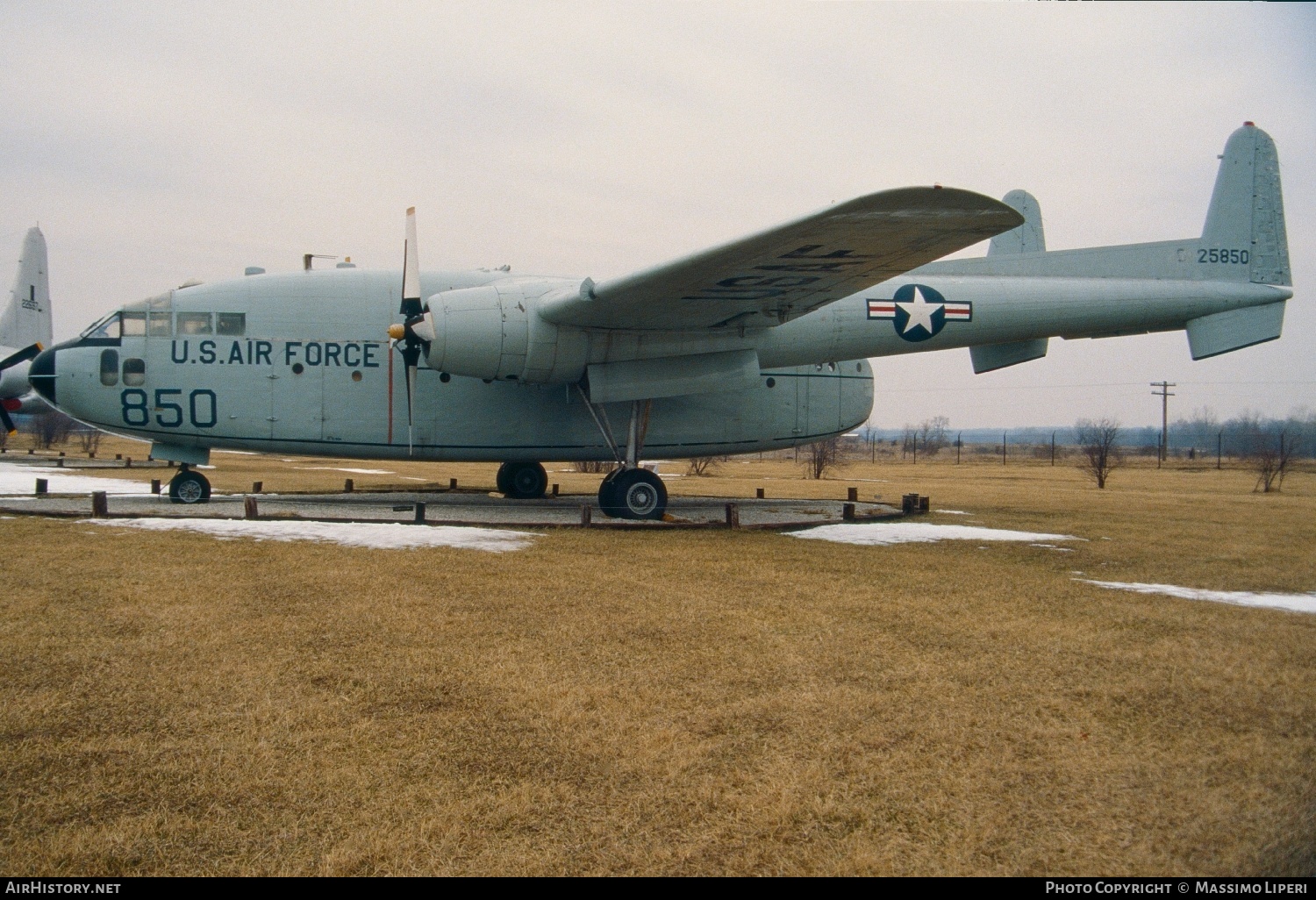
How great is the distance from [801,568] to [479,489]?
12.6m

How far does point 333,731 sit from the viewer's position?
4250 mm

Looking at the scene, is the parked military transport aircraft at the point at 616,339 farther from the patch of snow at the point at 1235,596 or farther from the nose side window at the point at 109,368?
the patch of snow at the point at 1235,596

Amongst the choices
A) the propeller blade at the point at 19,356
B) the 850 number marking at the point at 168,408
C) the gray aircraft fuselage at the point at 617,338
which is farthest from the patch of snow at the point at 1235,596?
the propeller blade at the point at 19,356

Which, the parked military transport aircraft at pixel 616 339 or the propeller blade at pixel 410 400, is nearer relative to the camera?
the parked military transport aircraft at pixel 616 339

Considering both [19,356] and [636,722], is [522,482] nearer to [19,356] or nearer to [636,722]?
[19,356]

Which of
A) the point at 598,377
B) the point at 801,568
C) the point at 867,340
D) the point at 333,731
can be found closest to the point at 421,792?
the point at 333,731

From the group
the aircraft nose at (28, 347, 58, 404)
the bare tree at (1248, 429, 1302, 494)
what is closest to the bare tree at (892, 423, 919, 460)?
the bare tree at (1248, 429, 1302, 494)

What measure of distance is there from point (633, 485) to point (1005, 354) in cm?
796

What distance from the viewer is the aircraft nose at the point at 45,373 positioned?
44.7 ft

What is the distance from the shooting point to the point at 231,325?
46.1 feet

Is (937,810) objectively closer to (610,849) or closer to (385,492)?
(610,849)

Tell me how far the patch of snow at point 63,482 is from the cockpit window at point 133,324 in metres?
5.01

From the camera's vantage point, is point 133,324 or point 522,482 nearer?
point 133,324

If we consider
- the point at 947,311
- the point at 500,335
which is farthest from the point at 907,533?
the point at 500,335
